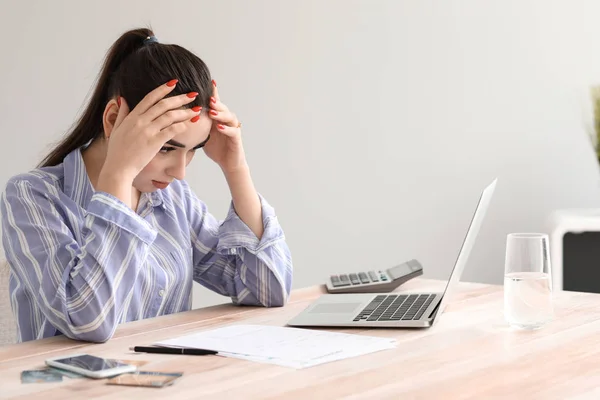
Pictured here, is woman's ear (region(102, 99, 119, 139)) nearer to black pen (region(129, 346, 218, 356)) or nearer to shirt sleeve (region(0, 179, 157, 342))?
shirt sleeve (region(0, 179, 157, 342))

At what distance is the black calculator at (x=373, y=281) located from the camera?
1663 millimetres

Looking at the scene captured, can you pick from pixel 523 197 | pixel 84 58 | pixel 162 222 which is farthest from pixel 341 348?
pixel 523 197

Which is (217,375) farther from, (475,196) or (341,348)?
(475,196)

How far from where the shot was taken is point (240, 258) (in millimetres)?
1636

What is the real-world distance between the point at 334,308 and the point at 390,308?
0.10 metres

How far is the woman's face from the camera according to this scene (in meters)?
1.40

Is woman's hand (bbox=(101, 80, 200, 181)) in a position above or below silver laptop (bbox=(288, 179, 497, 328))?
above

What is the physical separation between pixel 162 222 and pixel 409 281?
0.57 m

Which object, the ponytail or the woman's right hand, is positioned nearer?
the woman's right hand

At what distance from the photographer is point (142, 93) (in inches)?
56.0

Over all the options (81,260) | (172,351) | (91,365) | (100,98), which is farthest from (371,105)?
(91,365)

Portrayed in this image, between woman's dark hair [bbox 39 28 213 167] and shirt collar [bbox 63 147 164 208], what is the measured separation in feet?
0.22

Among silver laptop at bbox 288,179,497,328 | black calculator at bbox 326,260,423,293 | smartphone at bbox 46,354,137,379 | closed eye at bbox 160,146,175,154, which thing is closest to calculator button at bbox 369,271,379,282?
black calculator at bbox 326,260,423,293

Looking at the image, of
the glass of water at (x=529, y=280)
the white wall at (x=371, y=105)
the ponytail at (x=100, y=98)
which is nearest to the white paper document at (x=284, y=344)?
the glass of water at (x=529, y=280)
